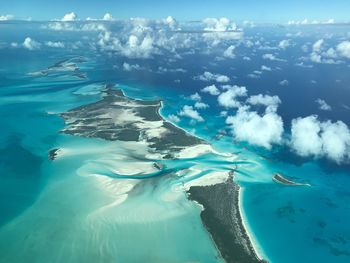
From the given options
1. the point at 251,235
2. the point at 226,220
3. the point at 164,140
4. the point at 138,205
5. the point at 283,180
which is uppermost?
the point at 164,140

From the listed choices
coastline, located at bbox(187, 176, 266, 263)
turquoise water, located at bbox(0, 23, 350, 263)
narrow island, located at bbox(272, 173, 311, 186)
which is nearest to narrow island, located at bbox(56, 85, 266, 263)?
coastline, located at bbox(187, 176, 266, 263)

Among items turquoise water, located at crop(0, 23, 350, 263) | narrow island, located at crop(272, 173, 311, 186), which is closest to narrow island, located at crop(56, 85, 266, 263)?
turquoise water, located at crop(0, 23, 350, 263)

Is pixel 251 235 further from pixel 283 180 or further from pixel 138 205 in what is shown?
pixel 283 180

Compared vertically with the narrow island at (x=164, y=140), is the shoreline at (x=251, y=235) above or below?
below

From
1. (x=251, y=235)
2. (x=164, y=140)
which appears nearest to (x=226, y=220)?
(x=251, y=235)

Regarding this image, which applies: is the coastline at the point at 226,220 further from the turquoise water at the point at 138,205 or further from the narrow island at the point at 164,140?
the turquoise water at the point at 138,205

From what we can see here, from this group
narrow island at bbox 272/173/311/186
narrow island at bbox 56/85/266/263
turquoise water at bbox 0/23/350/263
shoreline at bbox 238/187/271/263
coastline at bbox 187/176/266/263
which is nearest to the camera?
turquoise water at bbox 0/23/350/263

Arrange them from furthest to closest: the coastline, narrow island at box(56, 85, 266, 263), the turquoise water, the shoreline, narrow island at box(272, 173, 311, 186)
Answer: narrow island at box(272, 173, 311, 186) → narrow island at box(56, 85, 266, 263) → the shoreline → the coastline → the turquoise water

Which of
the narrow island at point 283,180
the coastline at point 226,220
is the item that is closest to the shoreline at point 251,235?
the coastline at point 226,220

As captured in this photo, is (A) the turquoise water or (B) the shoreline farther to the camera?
(B) the shoreline

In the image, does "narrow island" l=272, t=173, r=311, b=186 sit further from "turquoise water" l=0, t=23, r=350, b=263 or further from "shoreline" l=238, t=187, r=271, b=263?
"shoreline" l=238, t=187, r=271, b=263

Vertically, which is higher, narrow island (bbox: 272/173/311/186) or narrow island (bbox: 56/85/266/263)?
narrow island (bbox: 56/85/266/263)
